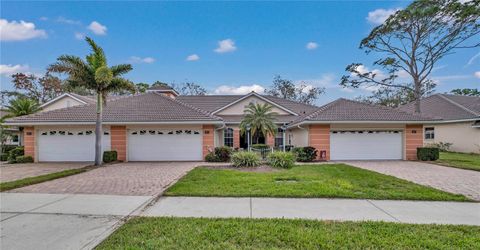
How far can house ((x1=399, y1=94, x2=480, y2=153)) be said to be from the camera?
69.5 feet

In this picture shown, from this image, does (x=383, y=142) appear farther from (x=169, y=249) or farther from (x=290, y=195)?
(x=169, y=249)

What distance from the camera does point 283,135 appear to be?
23.4 m

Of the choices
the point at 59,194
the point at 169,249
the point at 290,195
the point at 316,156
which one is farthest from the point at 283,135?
the point at 169,249

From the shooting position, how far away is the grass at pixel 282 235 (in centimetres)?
398

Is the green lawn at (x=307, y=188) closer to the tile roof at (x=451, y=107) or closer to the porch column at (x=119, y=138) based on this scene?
the porch column at (x=119, y=138)

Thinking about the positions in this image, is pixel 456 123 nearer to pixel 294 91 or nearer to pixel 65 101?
→ pixel 294 91

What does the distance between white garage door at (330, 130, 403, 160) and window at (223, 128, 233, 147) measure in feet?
30.8

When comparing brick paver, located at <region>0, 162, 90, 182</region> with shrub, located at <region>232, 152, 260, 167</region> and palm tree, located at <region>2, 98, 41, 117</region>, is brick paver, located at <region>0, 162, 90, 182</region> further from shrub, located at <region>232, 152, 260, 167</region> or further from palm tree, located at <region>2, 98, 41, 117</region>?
shrub, located at <region>232, 152, 260, 167</region>

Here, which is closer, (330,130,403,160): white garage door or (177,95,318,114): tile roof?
(330,130,403,160): white garage door

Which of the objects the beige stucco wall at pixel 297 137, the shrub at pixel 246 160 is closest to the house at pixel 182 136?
the beige stucco wall at pixel 297 137

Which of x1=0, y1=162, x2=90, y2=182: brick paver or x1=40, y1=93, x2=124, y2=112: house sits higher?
x1=40, y1=93, x2=124, y2=112: house

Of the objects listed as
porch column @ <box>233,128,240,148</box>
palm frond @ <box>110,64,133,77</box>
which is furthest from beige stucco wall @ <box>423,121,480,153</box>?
palm frond @ <box>110,64,133,77</box>

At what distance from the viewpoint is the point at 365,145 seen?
1681cm

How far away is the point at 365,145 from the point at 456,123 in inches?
500
